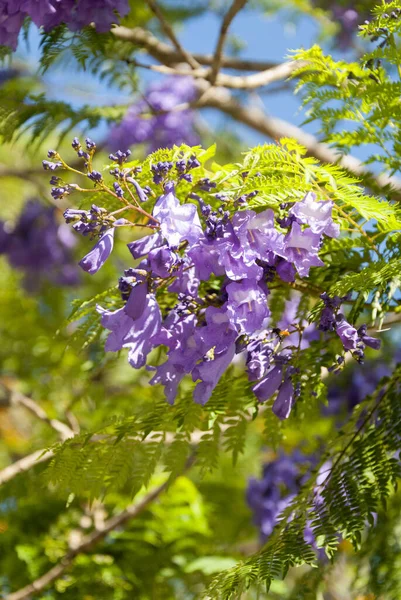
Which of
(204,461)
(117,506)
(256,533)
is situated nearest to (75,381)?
(117,506)

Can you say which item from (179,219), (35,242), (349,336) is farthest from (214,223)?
(35,242)

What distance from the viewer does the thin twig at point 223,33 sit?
221 centimetres

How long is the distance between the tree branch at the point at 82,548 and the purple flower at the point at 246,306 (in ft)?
4.24

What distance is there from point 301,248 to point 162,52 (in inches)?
66.1

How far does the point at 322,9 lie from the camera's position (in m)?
3.53

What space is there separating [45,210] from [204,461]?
8.92 ft

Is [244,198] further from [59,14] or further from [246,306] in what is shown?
[59,14]

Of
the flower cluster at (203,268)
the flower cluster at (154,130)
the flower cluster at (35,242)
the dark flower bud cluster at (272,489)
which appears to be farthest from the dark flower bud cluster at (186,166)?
the flower cluster at (35,242)

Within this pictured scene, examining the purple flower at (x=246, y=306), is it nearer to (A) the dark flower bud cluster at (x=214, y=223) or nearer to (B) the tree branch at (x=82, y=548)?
(A) the dark flower bud cluster at (x=214, y=223)

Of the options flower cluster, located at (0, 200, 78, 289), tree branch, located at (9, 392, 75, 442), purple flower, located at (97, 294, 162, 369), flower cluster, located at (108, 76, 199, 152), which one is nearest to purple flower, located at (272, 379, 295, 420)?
purple flower, located at (97, 294, 162, 369)

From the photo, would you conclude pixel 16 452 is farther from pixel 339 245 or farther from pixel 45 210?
pixel 339 245

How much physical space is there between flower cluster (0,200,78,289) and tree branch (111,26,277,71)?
54.2 inches

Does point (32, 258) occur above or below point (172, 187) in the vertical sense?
below

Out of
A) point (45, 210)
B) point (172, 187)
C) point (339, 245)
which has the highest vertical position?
point (172, 187)
